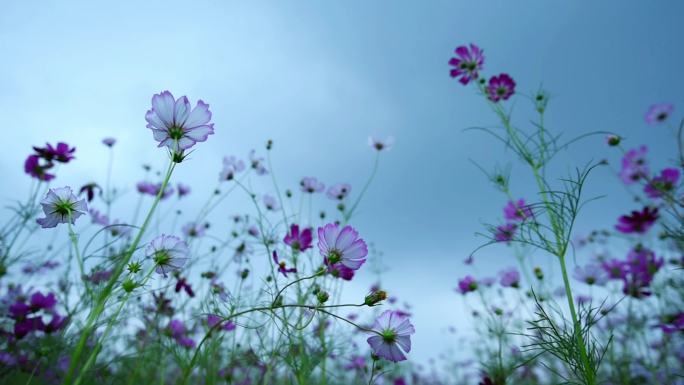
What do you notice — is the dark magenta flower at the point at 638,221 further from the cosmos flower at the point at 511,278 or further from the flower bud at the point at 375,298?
the flower bud at the point at 375,298

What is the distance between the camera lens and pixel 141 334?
1.90 metres

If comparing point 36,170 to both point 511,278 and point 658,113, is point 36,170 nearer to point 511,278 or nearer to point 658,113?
point 511,278

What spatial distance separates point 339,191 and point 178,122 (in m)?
1.36

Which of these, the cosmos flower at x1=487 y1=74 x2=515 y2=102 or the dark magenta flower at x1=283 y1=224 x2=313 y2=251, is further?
the cosmos flower at x1=487 y1=74 x2=515 y2=102

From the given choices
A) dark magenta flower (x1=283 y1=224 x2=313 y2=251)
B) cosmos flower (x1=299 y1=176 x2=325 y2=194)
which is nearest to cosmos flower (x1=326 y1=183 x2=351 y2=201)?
cosmos flower (x1=299 y1=176 x2=325 y2=194)

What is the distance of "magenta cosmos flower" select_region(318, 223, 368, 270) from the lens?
800mm

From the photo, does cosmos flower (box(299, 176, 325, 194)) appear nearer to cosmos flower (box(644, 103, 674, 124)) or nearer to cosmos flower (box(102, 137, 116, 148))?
cosmos flower (box(102, 137, 116, 148))

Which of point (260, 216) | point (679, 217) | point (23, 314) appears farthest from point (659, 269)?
point (23, 314)

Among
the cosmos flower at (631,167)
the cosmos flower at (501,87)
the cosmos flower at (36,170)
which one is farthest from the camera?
Result: the cosmos flower at (631,167)

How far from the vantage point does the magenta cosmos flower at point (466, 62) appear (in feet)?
5.83

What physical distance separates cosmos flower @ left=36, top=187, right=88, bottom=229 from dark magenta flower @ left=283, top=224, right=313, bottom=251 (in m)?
0.74

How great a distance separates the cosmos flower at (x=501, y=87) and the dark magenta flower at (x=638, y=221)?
0.91m

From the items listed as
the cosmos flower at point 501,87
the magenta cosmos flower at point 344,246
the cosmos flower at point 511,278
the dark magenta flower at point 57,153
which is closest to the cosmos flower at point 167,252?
the magenta cosmos flower at point 344,246

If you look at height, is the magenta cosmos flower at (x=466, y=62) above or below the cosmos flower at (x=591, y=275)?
above
